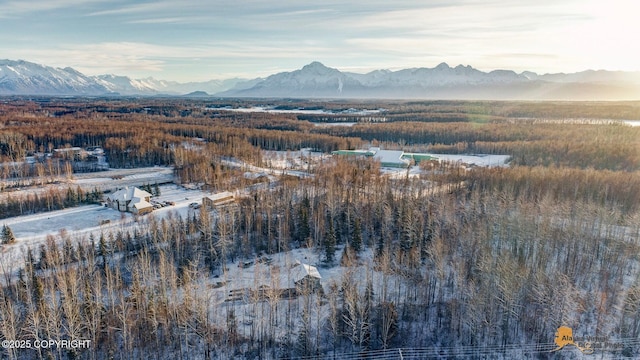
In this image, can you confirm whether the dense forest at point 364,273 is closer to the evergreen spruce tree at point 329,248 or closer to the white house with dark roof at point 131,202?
the evergreen spruce tree at point 329,248

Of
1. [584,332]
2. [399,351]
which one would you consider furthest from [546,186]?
[399,351]

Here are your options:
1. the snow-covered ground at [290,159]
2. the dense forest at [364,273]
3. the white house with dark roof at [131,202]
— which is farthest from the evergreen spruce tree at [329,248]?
the snow-covered ground at [290,159]

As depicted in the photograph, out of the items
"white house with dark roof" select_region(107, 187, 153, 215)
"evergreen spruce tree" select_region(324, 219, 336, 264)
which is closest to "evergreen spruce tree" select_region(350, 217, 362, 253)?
"evergreen spruce tree" select_region(324, 219, 336, 264)

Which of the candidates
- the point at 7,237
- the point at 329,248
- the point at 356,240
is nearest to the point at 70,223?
the point at 7,237

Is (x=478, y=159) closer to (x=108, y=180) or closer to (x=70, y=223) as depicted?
(x=108, y=180)

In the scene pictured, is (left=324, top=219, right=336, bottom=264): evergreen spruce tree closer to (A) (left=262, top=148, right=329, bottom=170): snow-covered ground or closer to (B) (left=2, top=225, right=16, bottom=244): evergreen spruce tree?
(B) (left=2, top=225, right=16, bottom=244): evergreen spruce tree

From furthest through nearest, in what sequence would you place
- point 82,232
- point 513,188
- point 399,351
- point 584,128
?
point 584,128 < point 513,188 < point 82,232 < point 399,351

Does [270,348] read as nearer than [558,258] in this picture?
Yes

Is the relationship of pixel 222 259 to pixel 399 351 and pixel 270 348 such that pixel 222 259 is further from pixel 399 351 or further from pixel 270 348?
pixel 399 351
